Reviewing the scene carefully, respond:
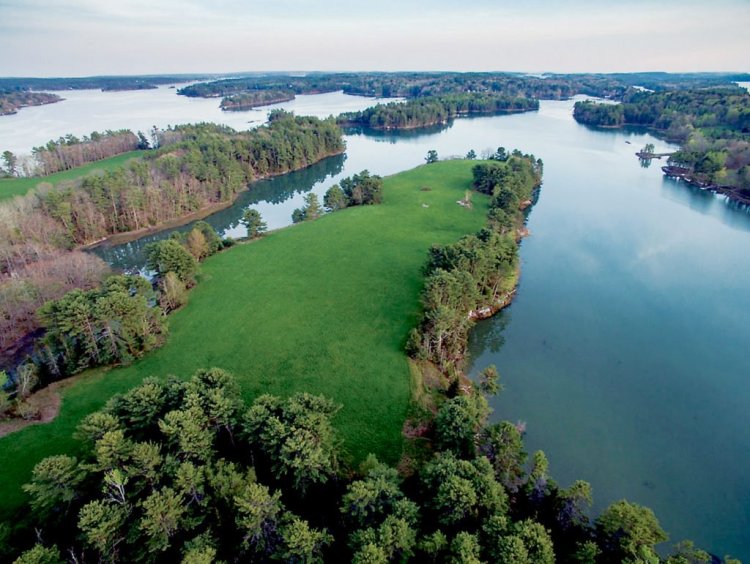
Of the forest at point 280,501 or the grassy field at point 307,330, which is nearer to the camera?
the forest at point 280,501

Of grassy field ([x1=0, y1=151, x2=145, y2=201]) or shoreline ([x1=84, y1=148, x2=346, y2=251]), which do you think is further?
grassy field ([x1=0, y1=151, x2=145, y2=201])

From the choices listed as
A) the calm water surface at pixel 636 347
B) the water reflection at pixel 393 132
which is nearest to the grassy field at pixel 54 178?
the calm water surface at pixel 636 347

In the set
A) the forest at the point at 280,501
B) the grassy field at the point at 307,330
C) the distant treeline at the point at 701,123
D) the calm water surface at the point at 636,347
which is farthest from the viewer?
the distant treeline at the point at 701,123

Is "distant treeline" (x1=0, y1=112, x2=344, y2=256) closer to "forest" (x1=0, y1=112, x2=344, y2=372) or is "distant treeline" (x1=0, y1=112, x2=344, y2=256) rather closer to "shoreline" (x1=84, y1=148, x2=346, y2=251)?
"forest" (x1=0, y1=112, x2=344, y2=372)

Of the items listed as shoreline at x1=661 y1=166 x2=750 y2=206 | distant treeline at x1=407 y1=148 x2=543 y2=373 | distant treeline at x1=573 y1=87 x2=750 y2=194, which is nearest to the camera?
distant treeline at x1=407 y1=148 x2=543 y2=373

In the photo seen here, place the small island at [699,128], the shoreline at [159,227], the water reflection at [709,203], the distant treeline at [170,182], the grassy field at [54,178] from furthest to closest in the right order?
the small island at [699,128] < the water reflection at [709,203] < the grassy field at [54,178] < the shoreline at [159,227] < the distant treeline at [170,182]

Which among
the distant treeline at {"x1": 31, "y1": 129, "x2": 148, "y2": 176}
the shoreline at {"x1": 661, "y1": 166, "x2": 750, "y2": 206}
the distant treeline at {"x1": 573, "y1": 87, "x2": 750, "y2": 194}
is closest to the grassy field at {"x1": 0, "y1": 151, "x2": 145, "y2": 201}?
the distant treeline at {"x1": 31, "y1": 129, "x2": 148, "y2": 176}

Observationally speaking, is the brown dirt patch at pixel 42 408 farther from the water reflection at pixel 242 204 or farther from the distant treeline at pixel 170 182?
the water reflection at pixel 242 204
